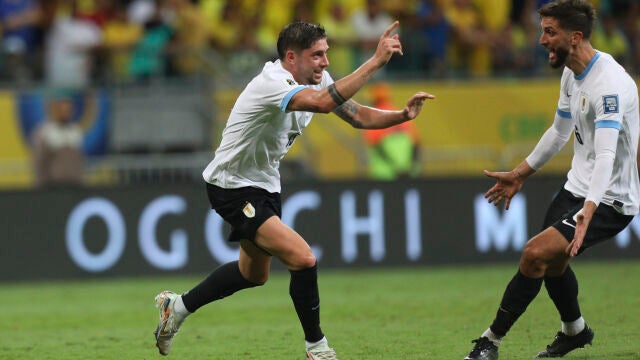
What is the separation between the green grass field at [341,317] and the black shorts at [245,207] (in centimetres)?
112

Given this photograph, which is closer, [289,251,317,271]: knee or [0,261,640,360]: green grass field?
[289,251,317,271]: knee

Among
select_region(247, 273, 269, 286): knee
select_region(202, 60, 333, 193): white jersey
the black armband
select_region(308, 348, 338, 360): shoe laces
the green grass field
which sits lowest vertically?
the green grass field

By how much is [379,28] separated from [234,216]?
33.4 feet

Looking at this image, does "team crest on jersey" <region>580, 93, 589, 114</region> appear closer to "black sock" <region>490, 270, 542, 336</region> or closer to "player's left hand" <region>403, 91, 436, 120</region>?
"player's left hand" <region>403, 91, 436, 120</region>

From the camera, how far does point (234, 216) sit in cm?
800

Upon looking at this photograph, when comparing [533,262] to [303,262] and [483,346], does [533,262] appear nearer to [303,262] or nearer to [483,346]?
[483,346]

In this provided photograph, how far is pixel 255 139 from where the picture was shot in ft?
26.1

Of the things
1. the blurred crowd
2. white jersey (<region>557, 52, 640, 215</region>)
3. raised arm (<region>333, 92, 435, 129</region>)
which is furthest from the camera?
the blurred crowd

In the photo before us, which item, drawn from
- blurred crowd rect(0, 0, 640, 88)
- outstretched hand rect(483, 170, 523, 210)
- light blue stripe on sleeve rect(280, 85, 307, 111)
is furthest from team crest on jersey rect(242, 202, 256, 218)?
blurred crowd rect(0, 0, 640, 88)

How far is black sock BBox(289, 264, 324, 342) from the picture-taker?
7777 millimetres

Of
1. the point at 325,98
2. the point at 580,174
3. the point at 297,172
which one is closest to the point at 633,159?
the point at 580,174

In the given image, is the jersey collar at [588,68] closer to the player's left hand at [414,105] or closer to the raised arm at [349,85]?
the player's left hand at [414,105]

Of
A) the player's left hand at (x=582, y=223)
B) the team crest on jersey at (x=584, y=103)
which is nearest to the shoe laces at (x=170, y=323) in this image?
the player's left hand at (x=582, y=223)

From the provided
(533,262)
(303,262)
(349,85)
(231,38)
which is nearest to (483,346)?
(533,262)
